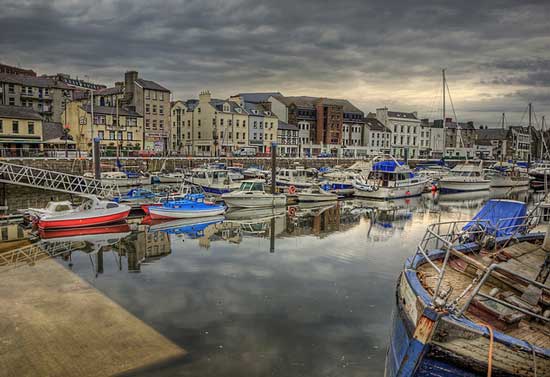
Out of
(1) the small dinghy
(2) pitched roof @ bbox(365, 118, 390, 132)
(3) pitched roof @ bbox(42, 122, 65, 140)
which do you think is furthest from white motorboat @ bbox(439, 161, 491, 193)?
(3) pitched roof @ bbox(42, 122, 65, 140)

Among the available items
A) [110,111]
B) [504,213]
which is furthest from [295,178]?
[110,111]

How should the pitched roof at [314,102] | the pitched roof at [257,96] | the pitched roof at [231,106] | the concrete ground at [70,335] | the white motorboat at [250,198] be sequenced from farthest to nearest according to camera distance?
the pitched roof at [257,96] → the pitched roof at [314,102] → the pitched roof at [231,106] → the white motorboat at [250,198] → the concrete ground at [70,335]

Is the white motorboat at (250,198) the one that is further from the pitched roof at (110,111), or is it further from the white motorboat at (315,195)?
the pitched roof at (110,111)

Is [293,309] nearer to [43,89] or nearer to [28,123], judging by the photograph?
[28,123]

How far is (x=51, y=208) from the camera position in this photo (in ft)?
84.2

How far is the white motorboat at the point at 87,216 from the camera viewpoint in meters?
24.6

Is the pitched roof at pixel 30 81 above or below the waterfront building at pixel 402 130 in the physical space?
above

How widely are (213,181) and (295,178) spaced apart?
9069mm

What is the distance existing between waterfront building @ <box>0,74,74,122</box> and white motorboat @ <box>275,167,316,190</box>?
47.5 metres

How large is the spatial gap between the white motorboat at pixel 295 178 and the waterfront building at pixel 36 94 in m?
47.5

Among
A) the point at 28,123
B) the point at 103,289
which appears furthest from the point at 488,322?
the point at 28,123

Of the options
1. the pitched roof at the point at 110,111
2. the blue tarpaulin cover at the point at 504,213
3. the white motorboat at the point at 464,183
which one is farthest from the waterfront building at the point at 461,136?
the blue tarpaulin cover at the point at 504,213

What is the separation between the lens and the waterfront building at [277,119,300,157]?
3572 inches

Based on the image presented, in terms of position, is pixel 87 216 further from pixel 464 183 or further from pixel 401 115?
pixel 401 115
